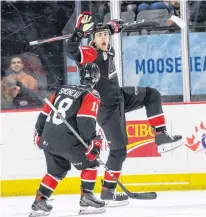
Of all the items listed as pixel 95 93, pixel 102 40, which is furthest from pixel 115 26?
pixel 95 93

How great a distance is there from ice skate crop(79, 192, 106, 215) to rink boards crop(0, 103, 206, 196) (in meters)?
1.42

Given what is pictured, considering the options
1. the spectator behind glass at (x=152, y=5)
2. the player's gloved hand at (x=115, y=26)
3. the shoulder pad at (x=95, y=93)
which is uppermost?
the spectator behind glass at (x=152, y=5)

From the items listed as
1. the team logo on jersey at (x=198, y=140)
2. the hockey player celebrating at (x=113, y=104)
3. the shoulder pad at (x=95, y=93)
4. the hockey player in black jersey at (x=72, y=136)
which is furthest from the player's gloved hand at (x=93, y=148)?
the team logo on jersey at (x=198, y=140)

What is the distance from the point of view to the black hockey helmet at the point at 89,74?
18.2 feet

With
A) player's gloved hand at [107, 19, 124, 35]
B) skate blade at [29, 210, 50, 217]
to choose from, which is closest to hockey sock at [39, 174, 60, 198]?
skate blade at [29, 210, 50, 217]

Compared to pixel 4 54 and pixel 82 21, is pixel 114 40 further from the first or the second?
pixel 82 21

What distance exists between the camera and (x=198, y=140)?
702 centimetres

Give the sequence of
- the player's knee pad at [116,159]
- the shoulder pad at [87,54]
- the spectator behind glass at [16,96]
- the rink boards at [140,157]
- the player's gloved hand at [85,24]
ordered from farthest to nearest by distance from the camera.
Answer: the spectator behind glass at [16,96] → the rink boards at [140,157] → the player's knee pad at [116,159] → the shoulder pad at [87,54] → the player's gloved hand at [85,24]

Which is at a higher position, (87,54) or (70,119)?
(87,54)

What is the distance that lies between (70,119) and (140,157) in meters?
1.75

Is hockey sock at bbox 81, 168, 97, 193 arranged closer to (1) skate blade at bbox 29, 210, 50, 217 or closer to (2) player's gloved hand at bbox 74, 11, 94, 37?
(1) skate blade at bbox 29, 210, 50, 217

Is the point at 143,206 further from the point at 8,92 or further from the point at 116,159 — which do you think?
the point at 8,92

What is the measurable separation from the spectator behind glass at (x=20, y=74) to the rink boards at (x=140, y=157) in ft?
1.13

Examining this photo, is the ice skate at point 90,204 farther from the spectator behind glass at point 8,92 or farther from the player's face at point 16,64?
the player's face at point 16,64
